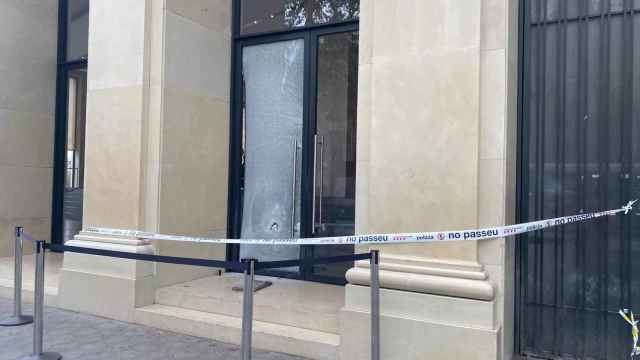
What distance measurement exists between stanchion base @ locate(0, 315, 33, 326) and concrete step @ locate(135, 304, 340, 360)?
4.00 feet

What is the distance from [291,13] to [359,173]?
3.21 meters

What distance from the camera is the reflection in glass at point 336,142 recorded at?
6484 mm

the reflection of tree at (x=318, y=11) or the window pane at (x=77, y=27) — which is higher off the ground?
the window pane at (x=77, y=27)

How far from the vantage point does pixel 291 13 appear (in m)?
7.00

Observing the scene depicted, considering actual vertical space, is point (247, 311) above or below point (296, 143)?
below

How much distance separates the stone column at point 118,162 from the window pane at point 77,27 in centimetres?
299

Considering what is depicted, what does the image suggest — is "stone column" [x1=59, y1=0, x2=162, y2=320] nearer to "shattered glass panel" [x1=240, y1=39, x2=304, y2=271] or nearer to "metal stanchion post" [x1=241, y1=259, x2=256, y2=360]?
"shattered glass panel" [x1=240, y1=39, x2=304, y2=271]

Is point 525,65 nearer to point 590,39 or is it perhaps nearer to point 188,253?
point 590,39

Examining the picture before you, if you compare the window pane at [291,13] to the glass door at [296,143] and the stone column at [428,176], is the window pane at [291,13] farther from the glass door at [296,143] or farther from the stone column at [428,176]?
the stone column at [428,176]

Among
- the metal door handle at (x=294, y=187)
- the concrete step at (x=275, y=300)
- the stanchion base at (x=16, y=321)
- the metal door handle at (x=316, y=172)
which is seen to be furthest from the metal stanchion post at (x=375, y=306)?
the stanchion base at (x=16, y=321)

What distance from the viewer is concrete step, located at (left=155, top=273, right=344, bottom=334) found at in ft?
16.9

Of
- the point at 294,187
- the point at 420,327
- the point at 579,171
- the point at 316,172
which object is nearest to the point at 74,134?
the point at 294,187

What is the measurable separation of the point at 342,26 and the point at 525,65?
2653 millimetres

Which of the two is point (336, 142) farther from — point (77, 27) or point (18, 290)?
point (77, 27)
